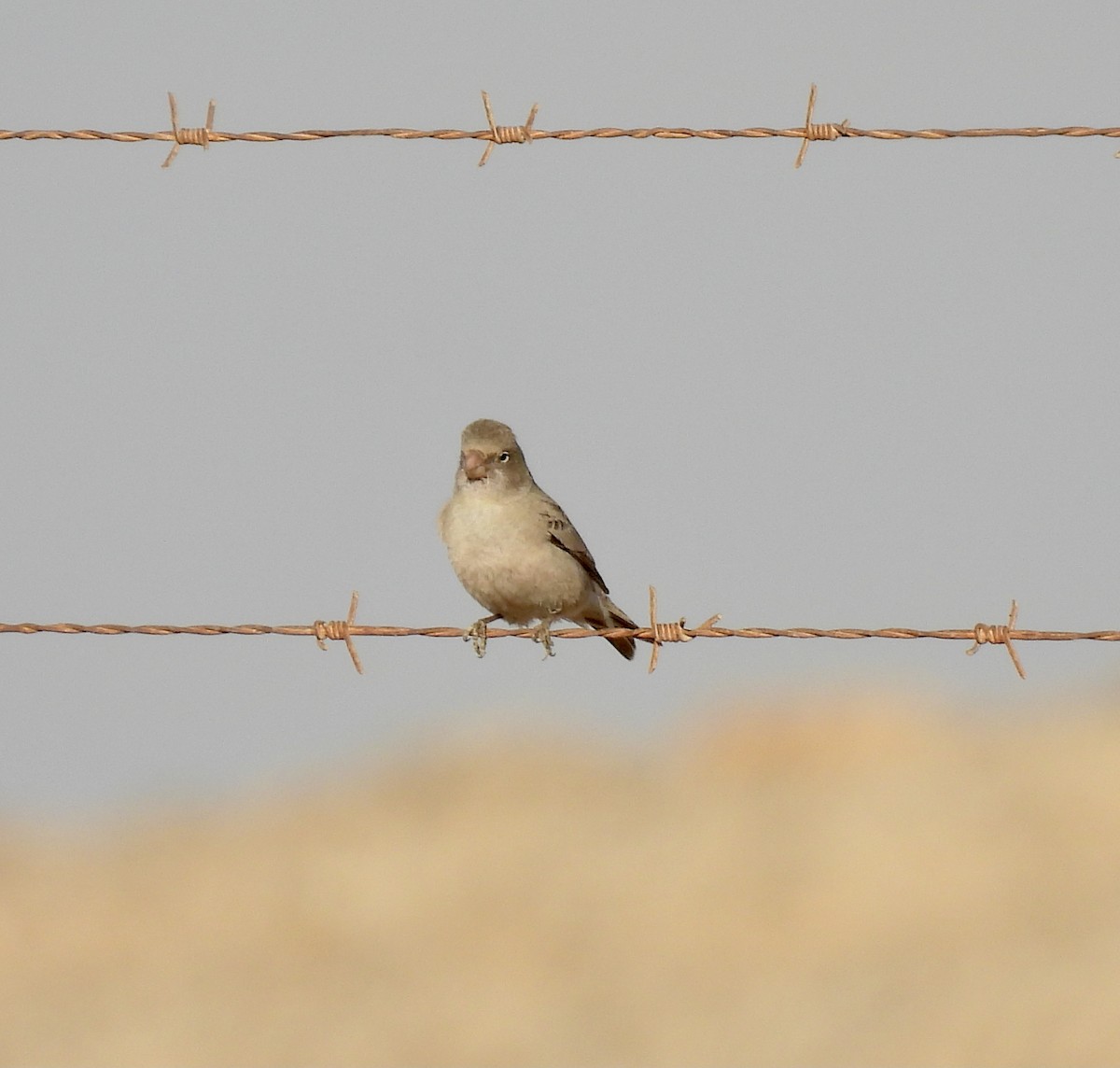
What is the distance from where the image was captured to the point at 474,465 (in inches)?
420

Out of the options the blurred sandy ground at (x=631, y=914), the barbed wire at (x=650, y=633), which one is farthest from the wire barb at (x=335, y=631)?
the blurred sandy ground at (x=631, y=914)

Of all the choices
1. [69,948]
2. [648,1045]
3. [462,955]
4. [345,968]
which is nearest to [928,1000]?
[648,1045]

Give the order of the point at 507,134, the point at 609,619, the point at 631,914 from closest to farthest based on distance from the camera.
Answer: the point at 507,134
the point at 609,619
the point at 631,914

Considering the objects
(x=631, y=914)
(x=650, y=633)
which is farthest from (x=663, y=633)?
(x=631, y=914)

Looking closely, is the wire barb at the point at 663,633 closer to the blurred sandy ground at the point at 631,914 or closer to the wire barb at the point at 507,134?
the wire barb at the point at 507,134

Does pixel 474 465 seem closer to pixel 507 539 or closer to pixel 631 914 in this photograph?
pixel 507 539

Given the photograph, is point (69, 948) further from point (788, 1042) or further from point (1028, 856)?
point (1028, 856)

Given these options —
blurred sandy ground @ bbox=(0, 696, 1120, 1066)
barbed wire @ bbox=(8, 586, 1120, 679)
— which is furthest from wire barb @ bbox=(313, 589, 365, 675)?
blurred sandy ground @ bbox=(0, 696, 1120, 1066)

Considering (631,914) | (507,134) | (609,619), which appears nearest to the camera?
(507,134)

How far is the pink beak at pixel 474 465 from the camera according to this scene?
10680 mm

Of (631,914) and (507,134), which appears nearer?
(507,134)

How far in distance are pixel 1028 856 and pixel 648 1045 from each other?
508 cm

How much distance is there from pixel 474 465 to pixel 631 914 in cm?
1347

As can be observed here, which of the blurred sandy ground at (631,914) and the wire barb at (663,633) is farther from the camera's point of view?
the blurred sandy ground at (631,914)
